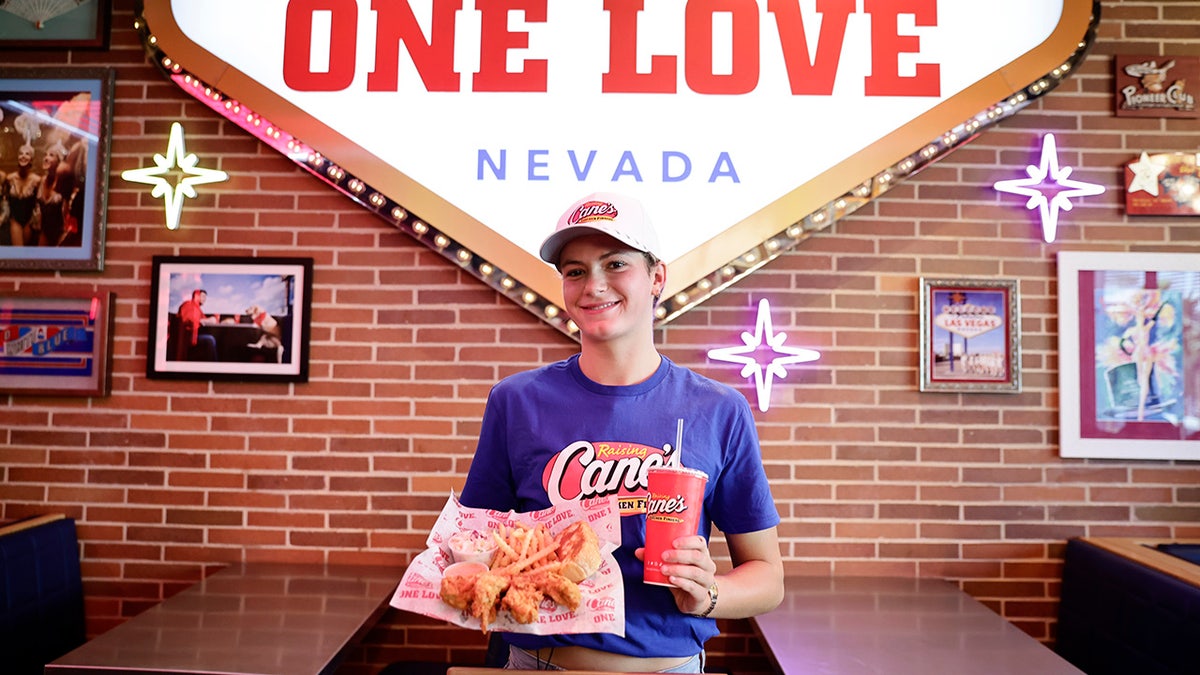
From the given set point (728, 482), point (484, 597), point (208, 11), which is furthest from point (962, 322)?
point (208, 11)

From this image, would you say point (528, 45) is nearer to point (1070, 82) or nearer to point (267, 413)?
point (267, 413)

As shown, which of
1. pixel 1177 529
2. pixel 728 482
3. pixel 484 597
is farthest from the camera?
pixel 1177 529

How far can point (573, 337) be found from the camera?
2697 millimetres

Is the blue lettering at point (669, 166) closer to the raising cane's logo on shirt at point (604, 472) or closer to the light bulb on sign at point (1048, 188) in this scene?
the light bulb on sign at point (1048, 188)

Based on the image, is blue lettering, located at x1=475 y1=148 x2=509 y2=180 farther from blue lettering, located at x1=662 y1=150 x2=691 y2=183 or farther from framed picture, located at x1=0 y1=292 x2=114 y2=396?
framed picture, located at x1=0 y1=292 x2=114 y2=396

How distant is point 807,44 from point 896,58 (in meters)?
0.33

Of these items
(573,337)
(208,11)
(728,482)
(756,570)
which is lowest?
(756,570)

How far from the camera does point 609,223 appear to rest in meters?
1.38

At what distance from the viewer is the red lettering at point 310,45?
2.76 m

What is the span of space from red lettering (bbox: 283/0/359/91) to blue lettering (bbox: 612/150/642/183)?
1056 millimetres

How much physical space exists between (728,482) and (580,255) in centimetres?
55

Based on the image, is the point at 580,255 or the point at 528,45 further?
the point at 528,45

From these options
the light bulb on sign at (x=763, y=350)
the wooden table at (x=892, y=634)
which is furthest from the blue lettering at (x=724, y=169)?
the wooden table at (x=892, y=634)

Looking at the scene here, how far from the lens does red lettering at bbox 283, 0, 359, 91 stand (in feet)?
9.04
